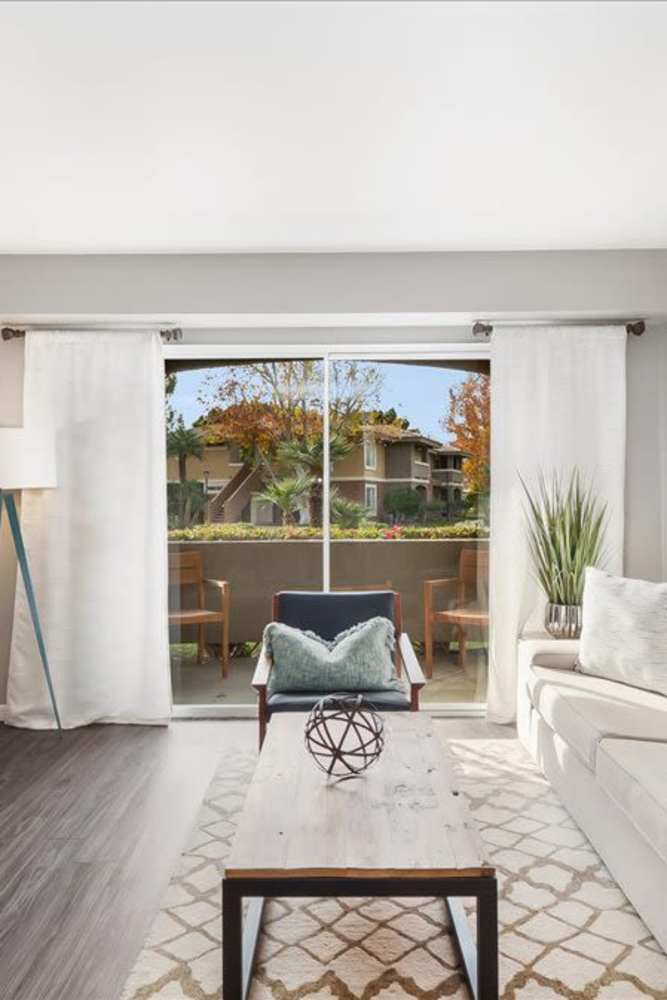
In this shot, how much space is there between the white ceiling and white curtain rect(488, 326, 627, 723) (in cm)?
70

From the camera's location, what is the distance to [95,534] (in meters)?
5.37

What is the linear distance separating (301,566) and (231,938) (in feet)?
10.9

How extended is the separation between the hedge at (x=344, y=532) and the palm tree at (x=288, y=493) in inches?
4.0

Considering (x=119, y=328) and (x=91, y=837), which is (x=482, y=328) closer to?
(x=119, y=328)

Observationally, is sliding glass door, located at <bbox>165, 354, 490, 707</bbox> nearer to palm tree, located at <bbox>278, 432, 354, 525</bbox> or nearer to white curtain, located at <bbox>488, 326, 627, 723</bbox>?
palm tree, located at <bbox>278, 432, 354, 525</bbox>

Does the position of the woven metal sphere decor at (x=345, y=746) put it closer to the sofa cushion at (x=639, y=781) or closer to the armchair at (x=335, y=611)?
the sofa cushion at (x=639, y=781)

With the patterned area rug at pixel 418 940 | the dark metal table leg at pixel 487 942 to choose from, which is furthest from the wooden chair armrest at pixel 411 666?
the dark metal table leg at pixel 487 942

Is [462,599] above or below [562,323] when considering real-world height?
below

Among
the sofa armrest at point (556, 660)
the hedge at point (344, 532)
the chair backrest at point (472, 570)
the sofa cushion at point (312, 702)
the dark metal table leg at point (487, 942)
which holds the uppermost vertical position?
the hedge at point (344, 532)

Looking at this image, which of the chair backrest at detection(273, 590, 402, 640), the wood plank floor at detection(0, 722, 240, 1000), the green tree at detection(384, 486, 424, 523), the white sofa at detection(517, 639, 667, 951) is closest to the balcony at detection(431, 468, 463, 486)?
the green tree at detection(384, 486, 424, 523)

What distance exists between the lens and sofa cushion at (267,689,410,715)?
4156 mm

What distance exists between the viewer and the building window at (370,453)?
557cm

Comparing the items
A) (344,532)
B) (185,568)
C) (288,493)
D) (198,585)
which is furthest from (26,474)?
(344,532)

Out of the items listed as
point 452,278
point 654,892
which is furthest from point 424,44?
point 654,892
